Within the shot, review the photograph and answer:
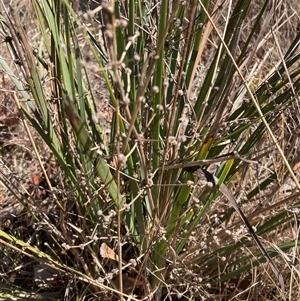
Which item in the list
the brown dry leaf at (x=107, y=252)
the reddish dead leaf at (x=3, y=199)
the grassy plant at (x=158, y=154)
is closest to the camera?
the grassy plant at (x=158, y=154)

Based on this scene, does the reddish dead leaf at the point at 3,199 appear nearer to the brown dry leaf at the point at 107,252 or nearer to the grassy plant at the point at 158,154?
the grassy plant at the point at 158,154

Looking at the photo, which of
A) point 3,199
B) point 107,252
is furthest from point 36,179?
point 107,252

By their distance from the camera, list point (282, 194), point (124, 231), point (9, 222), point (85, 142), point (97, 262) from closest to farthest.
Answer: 1. point (85, 142)
2. point (97, 262)
3. point (124, 231)
4. point (282, 194)
5. point (9, 222)

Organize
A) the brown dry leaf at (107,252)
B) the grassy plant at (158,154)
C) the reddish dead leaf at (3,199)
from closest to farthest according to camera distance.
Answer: the grassy plant at (158,154)
the brown dry leaf at (107,252)
the reddish dead leaf at (3,199)

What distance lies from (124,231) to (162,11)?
55 cm

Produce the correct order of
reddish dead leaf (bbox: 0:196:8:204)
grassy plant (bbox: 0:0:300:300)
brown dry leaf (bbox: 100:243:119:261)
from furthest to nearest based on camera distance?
1. reddish dead leaf (bbox: 0:196:8:204)
2. brown dry leaf (bbox: 100:243:119:261)
3. grassy plant (bbox: 0:0:300:300)

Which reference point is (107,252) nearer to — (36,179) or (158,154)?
(158,154)

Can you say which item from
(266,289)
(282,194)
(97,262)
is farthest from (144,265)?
(282,194)

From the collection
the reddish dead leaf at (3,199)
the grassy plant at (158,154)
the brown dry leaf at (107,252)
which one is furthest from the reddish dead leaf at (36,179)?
the brown dry leaf at (107,252)

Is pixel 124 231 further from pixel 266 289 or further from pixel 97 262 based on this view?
pixel 266 289

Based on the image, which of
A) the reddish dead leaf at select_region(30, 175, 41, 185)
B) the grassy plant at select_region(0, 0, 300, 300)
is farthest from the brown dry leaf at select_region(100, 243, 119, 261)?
the reddish dead leaf at select_region(30, 175, 41, 185)

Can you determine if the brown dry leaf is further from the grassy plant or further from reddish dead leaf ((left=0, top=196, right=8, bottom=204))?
reddish dead leaf ((left=0, top=196, right=8, bottom=204))

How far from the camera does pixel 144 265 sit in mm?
939

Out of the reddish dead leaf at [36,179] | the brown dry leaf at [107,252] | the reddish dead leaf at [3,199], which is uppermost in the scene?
the brown dry leaf at [107,252]
